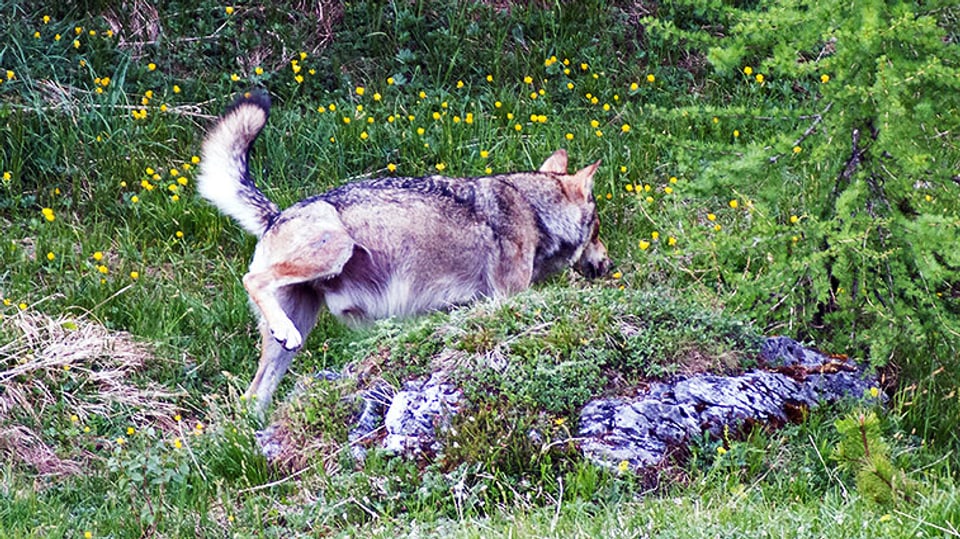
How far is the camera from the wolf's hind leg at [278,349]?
24.6 feet

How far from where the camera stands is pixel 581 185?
8562 millimetres

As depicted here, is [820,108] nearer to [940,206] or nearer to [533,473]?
[940,206]

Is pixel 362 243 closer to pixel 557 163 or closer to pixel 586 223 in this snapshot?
pixel 586 223

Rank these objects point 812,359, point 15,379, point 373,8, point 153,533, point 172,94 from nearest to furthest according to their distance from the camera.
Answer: point 153,533 → point 812,359 → point 15,379 → point 172,94 → point 373,8

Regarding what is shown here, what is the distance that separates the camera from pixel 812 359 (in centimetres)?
677

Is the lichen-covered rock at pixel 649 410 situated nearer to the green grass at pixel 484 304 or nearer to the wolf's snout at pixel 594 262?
the green grass at pixel 484 304

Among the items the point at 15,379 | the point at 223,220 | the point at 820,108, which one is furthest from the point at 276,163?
the point at 820,108

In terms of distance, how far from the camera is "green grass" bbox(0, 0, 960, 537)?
584cm

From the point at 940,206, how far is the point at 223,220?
4.73m

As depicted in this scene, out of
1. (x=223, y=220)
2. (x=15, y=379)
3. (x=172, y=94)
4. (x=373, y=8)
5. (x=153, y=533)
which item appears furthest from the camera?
(x=373, y=8)

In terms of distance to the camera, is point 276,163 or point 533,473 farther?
point 276,163

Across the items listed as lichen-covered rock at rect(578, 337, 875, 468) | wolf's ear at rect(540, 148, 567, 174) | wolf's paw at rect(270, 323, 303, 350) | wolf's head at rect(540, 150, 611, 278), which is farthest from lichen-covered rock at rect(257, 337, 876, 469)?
wolf's ear at rect(540, 148, 567, 174)

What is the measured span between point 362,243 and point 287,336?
767 mm

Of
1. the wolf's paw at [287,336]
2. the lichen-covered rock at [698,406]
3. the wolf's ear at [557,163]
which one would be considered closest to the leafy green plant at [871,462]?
the lichen-covered rock at [698,406]
